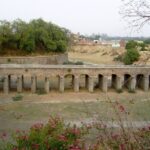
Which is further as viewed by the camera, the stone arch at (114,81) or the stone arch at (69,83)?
the stone arch at (114,81)

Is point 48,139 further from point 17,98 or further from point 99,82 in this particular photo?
point 99,82

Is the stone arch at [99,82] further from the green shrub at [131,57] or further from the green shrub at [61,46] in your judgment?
the green shrub at [131,57]

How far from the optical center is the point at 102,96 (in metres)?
34.8

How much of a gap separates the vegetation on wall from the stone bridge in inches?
455

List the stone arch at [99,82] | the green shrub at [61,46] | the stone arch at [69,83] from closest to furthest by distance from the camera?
the stone arch at [99,82], the stone arch at [69,83], the green shrub at [61,46]

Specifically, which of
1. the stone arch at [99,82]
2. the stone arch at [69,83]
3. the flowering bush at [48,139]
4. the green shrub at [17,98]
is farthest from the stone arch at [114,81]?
the flowering bush at [48,139]

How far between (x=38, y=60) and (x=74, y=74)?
1304 centimetres

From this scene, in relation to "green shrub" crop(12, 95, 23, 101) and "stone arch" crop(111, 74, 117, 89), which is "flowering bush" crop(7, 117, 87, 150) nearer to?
"green shrub" crop(12, 95, 23, 101)

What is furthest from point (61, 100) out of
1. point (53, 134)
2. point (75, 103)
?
point (53, 134)

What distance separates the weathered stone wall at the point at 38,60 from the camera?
46875 millimetres

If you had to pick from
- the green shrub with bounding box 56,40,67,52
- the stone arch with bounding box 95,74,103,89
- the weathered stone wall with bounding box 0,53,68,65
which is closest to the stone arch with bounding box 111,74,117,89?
the stone arch with bounding box 95,74,103,89

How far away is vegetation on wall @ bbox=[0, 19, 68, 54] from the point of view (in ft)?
157

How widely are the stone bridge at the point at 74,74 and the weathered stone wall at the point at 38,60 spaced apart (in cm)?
940

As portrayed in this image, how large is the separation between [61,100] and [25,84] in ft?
27.7
